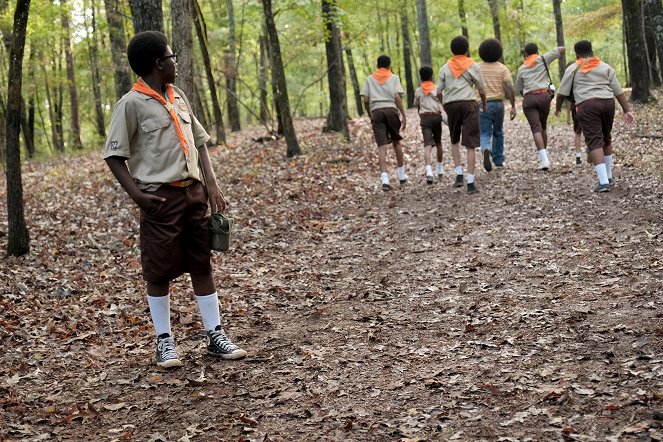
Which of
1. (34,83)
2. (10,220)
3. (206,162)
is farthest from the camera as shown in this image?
(34,83)

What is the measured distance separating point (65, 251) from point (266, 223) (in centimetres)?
314

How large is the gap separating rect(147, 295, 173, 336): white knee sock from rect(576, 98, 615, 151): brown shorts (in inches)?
299

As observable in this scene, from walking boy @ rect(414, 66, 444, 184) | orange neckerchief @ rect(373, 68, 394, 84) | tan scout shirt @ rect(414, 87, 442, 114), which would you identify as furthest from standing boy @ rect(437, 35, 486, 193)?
orange neckerchief @ rect(373, 68, 394, 84)

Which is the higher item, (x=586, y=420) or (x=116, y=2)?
(x=116, y=2)

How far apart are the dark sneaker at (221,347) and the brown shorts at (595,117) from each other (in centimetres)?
725

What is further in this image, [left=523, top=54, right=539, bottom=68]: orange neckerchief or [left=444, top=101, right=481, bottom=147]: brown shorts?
[left=523, top=54, right=539, bottom=68]: orange neckerchief

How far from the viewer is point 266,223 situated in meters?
11.1

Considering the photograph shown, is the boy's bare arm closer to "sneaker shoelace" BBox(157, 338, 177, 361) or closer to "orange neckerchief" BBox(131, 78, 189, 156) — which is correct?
"orange neckerchief" BBox(131, 78, 189, 156)

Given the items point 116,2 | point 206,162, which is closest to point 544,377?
point 206,162

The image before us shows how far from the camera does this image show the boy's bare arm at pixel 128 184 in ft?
15.8

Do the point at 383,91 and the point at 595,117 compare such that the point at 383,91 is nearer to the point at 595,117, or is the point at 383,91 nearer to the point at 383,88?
the point at 383,88

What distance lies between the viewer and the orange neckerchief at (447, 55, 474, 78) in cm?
Result: 1134

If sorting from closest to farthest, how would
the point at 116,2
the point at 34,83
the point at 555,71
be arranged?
the point at 116,2 → the point at 34,83 → the point at 555,71

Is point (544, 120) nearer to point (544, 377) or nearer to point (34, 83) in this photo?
point (544, 377)
